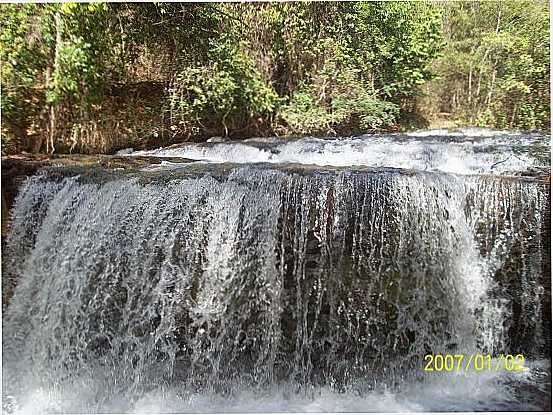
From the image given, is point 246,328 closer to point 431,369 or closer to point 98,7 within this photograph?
point 431,369

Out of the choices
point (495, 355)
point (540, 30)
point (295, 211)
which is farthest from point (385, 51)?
point (495, 355)

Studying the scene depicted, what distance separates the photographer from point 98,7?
2211mm

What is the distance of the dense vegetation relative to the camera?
2299mm

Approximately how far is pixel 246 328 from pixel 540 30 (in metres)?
1.70
